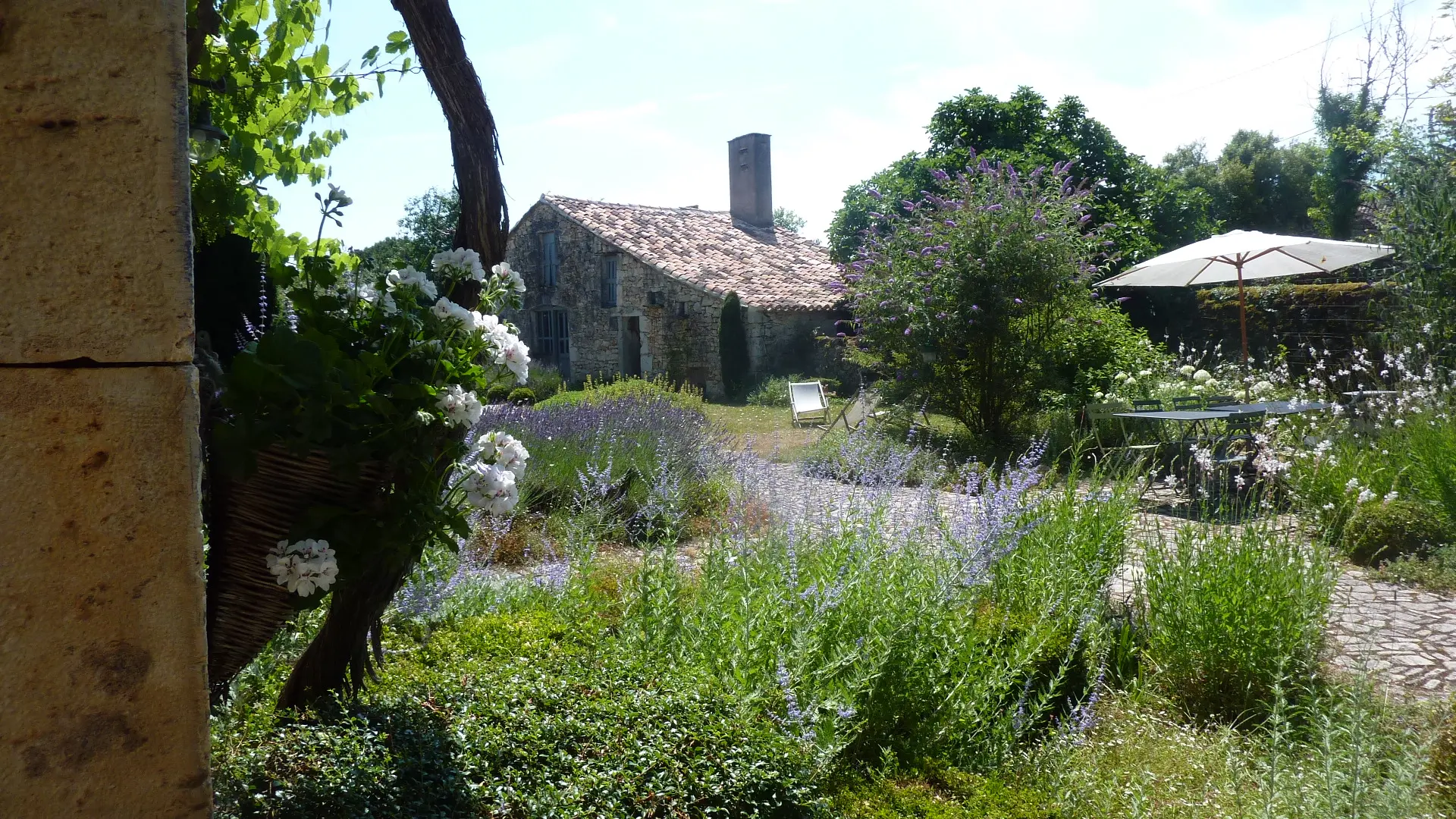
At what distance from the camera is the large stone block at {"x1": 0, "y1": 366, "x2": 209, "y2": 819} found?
4.31ft

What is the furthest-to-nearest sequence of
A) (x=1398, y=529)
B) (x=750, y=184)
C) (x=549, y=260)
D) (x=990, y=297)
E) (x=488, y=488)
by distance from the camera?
(x=750, y=184) → (x=549, y=260) → (x=990, y=297) → (x=1398, y=529) → (x=488, y=488)

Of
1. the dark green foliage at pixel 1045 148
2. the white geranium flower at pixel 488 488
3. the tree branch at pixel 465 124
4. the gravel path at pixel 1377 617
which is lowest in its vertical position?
the gravel path at pixel 1377 617

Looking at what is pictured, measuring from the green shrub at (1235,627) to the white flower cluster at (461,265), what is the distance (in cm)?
302

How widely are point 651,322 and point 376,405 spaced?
71.7 ft

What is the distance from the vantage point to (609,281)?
24.7 metres

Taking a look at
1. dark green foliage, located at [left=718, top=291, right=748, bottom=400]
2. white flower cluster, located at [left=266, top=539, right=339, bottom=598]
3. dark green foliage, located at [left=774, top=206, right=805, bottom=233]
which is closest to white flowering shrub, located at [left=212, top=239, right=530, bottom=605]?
white flower cluster, located at [left=266, top=539, right=339, bottom=598]

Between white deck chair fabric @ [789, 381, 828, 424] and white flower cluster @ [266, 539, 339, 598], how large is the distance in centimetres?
1337

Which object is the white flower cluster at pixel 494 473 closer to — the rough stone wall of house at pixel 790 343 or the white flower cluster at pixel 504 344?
the white flower cluster at pixel 504 344

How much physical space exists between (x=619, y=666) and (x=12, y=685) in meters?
1.62

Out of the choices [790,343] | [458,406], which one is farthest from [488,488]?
[790,343]

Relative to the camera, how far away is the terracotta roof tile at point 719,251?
23.0 metres

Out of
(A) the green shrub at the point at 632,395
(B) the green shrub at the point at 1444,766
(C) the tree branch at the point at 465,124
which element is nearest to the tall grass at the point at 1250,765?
(B) the green shrub at the point at 1444,766

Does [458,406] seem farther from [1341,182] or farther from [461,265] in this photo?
[1341,182]

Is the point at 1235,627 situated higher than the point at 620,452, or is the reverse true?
the point at 620,452
